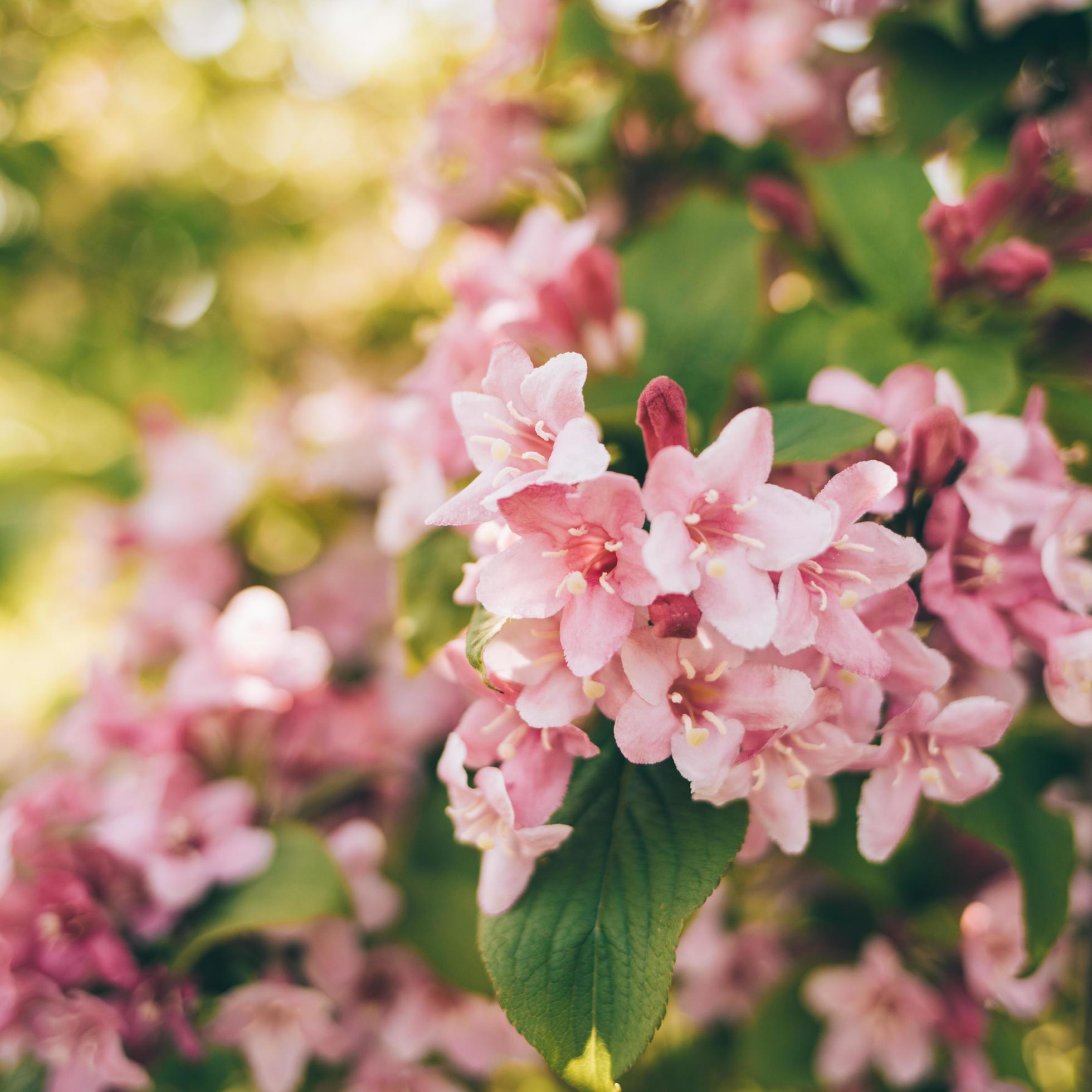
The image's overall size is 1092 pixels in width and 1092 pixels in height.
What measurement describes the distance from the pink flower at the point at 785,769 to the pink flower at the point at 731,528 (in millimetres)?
109

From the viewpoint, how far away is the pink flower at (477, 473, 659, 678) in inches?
26.2

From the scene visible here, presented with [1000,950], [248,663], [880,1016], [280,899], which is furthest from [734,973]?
[248,663]

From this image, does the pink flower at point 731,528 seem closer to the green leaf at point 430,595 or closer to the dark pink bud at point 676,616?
the dark pink bud at point 676,616

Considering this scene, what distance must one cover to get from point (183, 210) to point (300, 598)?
1487 mm

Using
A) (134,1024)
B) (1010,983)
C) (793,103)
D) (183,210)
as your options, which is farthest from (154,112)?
(1010,983)

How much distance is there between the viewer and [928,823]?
1.34 m

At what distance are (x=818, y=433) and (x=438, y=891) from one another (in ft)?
2.88

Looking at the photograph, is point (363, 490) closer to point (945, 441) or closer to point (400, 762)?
point (400, 762)

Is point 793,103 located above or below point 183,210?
above

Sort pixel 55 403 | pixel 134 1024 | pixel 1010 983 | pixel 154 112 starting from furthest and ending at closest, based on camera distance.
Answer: pixel 154 112, pixel 55 403, pixel 1010 983, pixel 134 1024

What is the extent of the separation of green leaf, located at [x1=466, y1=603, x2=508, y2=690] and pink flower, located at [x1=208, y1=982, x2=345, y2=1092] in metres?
0.61

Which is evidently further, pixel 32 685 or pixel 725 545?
pixel 32 685

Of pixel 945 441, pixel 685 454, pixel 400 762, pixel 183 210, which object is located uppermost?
pixel 685 454

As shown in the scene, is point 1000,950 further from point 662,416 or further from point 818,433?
point 662,416
